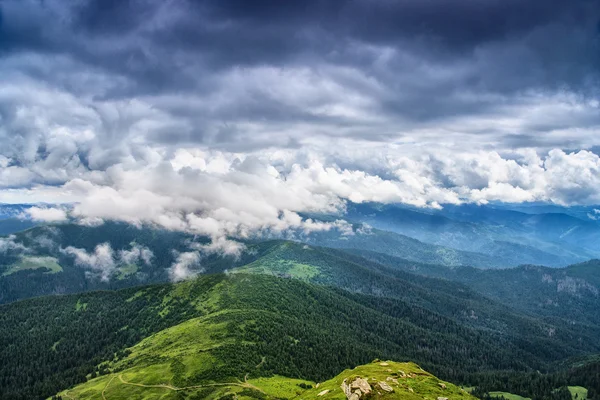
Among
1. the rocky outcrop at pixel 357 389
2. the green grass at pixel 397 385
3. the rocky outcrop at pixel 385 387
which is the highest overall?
the rocky outcrop at pixel 385 387

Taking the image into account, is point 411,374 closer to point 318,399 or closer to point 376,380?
point 376,380

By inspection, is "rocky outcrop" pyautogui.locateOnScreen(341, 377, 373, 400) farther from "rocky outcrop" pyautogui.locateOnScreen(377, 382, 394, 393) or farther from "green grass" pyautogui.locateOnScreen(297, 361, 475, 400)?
"rocky outcrop" pyautogui.locateOnScreen(377, 382, 394, 393)

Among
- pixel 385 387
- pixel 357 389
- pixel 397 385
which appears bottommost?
pixel 397 385

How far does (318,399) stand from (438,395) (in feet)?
156

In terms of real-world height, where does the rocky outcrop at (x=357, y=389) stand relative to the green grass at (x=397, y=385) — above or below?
above

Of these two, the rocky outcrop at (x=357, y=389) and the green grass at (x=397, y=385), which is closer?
the rocky outcrop at (x=357, y=389)

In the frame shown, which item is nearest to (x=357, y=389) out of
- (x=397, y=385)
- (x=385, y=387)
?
(x=385, y=387)

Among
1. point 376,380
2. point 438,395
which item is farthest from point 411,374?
point 376,380

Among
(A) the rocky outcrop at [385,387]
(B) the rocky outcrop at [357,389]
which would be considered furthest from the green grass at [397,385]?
(B) the rocky outcrop at [357,389]

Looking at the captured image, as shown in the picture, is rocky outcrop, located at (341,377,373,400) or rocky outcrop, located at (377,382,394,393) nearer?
rocky outcrop, located at (341,377,373,400)

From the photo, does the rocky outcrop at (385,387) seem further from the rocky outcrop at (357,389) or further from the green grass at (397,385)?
the rocky outcrop at (357,389)

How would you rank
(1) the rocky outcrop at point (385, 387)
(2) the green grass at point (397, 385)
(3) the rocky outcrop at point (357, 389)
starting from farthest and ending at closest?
(2) the green grass at point (397, 385) < (1) the rocky outcrop at point (385, 387) < (3) the rocky outcrop at point (357, 389)

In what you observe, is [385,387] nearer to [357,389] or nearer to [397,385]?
[357,389]

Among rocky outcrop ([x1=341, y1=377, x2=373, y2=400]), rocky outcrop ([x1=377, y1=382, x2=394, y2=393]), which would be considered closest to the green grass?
rocky outcrop ([x1=377, y1=382, x2=394, y2=393])
